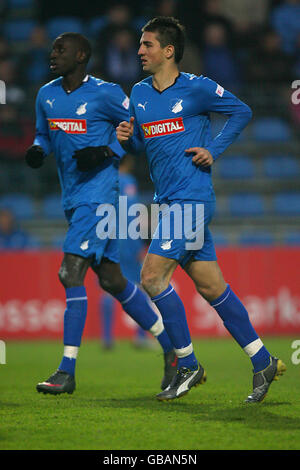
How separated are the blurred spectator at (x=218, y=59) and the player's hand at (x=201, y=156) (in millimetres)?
8313

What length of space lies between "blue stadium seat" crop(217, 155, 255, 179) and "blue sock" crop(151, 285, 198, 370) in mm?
7991

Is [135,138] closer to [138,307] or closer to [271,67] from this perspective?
[138,307]

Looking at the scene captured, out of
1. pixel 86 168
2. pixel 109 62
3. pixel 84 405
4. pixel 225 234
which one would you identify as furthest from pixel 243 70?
pixel 84 405

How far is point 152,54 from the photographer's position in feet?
16.6

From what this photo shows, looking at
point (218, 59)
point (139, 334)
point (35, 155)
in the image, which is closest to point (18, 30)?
point (218, 59)

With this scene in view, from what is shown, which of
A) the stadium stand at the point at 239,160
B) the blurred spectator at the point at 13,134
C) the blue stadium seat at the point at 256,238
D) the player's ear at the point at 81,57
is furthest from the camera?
the blurred spectator at the point at 13,134

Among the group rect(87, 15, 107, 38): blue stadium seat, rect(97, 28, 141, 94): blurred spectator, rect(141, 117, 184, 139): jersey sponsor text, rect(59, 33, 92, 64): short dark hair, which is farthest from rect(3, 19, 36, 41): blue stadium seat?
rect(141, 117, 184, 139): jersey sponsor text

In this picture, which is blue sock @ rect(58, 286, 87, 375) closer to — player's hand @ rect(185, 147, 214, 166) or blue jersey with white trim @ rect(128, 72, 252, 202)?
blue jersey with white trim @ rect(128, 72, 252, 202)

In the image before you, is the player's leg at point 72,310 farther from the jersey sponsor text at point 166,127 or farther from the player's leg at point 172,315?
the jersey sponsor text at point 166,127

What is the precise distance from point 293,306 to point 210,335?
1154mm

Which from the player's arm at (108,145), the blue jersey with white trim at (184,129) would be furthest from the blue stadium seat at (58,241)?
the blue jersey with white trim at (184,129)

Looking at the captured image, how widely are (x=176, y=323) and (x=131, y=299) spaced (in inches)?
38.7

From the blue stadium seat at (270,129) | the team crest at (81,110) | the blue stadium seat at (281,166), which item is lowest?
the team crest at (81,110)

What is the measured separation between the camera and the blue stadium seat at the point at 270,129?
13.2 metres
